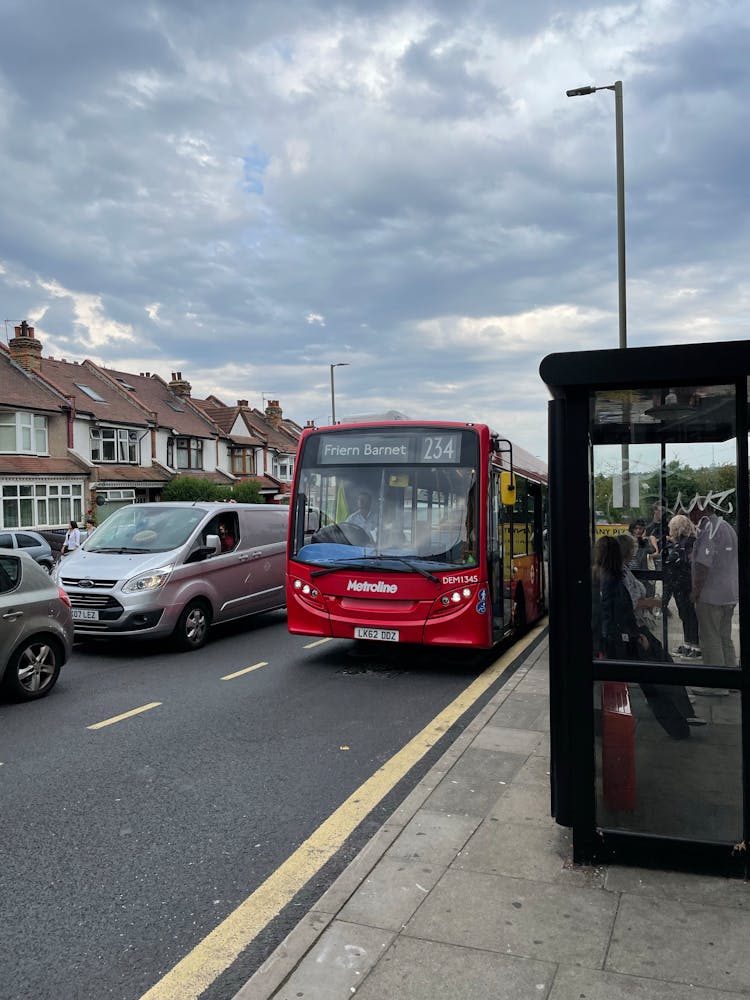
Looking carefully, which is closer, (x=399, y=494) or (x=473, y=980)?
(x=473, y=980)

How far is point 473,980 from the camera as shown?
2.97 metres

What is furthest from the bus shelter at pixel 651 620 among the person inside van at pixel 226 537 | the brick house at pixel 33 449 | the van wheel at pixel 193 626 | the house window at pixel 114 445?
the house window at pixel 114 445

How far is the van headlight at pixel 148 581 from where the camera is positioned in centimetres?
995

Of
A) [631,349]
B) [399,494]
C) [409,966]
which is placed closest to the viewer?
[409,966]

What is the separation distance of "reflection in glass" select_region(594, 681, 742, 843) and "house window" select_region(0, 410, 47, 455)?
36.1 metres

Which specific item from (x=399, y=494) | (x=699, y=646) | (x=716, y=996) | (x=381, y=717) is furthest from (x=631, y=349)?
(x=399, y=494)

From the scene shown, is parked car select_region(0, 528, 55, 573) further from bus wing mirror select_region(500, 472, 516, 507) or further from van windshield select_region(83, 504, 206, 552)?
bus wing mirror select_region(500, 472, 516, 507)

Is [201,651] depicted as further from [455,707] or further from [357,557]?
[455,707]

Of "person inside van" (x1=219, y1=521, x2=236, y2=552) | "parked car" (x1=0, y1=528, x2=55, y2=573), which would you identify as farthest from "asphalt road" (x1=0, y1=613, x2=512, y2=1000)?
"parked car" (x1=0, y1=528, x2=55, y2=573)

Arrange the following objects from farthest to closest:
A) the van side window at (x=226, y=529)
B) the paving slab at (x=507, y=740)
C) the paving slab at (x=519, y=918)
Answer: the van side window at (x=226, y=529), the paving slab at (x=507, y=740), the paving slab at (x=519, y=918)

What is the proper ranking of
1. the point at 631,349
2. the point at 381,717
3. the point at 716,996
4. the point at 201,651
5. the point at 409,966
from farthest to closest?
the point at 201,651 → the point at 381,717 → the point at 631,349 → the point at 409,966 → the point at 716,996

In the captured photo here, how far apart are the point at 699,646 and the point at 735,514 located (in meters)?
0.62

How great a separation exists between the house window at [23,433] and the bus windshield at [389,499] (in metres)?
30.2

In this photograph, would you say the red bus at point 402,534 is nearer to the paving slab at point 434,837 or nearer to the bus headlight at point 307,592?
the bus headlight at point 307,592
